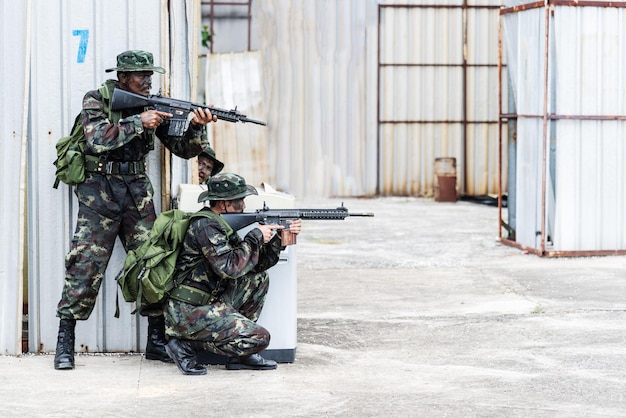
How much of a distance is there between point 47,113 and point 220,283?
1.69 m

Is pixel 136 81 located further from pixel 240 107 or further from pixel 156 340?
pixel 240 107

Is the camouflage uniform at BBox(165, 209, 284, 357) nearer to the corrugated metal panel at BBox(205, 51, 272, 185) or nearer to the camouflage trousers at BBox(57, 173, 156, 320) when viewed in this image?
the camouflage trousers at BBox(57, 173, 156, 320)

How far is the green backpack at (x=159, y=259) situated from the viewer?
6.84 meters

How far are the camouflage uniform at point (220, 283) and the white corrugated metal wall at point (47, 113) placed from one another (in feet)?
2.68

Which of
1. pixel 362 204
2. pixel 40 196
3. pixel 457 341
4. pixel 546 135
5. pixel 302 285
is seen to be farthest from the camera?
pixel 362 204

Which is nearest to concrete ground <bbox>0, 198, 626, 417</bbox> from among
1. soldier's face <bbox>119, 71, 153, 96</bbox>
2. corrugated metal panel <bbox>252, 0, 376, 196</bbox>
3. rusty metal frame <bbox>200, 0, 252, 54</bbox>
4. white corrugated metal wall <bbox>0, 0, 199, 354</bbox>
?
white corrugated metal wall <bbox>0, 0, 199, 354</bbox>

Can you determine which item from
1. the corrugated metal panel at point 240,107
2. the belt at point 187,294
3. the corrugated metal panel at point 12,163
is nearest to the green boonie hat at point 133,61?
the corrugated metal panel at point 12,163

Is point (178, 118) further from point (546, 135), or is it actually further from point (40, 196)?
point (546, 135)

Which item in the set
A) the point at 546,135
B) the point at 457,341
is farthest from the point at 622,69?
the point at 457,341

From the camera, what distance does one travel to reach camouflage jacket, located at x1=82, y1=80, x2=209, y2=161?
698 cm

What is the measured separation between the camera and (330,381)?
6.84 m

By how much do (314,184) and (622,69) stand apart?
9853 mm

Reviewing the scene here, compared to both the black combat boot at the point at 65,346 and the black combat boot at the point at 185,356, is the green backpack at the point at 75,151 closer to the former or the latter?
the black combat boot at the point at 65,346

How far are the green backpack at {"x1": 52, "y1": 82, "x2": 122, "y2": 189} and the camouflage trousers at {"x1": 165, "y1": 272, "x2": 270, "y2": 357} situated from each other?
3.32ft
